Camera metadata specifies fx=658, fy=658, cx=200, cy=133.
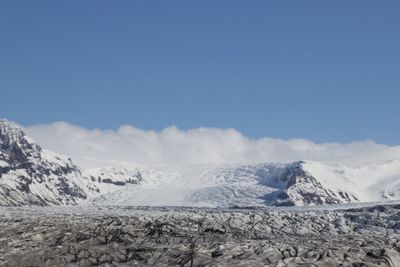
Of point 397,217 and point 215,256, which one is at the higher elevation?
point 397,217

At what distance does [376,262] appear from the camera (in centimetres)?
3866

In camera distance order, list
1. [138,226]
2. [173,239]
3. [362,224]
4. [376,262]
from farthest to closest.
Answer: [362,224] < [138,226] < [173,239] < [376,262]

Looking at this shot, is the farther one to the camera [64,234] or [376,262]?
[64,234]

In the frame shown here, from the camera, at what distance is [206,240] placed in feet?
151

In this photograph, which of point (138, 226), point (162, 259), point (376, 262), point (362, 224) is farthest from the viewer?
point (362, 224)

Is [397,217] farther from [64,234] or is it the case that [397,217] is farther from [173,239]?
[64,234]

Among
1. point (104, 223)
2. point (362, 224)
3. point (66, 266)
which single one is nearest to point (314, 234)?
point (362, 224)

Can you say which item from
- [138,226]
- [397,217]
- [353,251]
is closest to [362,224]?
[397,217]

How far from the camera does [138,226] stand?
5025 centimetres

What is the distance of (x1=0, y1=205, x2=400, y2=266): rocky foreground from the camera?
130 feet

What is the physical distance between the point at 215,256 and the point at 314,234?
1324 cm

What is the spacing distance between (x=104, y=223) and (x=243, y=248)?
14078 millimetres

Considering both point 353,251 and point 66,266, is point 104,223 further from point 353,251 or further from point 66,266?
point 353,251

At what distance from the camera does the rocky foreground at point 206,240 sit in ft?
130
